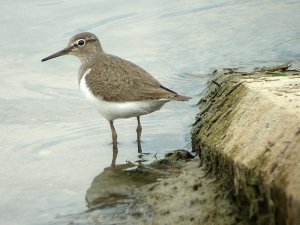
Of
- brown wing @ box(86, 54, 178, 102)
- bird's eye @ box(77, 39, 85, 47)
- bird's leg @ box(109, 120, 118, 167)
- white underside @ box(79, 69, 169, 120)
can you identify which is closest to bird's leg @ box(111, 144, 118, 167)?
bird's leg @ box(109, 120, 118, 167)

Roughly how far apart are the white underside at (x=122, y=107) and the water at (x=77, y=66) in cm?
39

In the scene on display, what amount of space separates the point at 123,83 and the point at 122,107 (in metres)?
0.31

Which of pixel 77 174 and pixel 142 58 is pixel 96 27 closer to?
pixel 142 58

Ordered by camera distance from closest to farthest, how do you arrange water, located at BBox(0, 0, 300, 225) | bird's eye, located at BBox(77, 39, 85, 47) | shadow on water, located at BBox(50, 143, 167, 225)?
shadow on water, located at BBox(50, 143, 167, 225)
water, located at BBox(0, 0, 300, 225)
bird's eye, located at BBox(77, 39, 85, 47)

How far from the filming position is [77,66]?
11102 millimetres

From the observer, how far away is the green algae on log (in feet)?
13.8

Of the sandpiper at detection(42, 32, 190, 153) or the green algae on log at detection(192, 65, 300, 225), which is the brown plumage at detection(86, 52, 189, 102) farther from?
the green algae on log at detection(192, 65, 300, 225)

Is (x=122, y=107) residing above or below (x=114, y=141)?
above

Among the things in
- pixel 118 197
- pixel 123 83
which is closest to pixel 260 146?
pixel 118 197

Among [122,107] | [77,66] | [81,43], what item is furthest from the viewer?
[77,66]

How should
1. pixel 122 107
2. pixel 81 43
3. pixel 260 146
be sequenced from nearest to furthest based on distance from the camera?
1. pixel 260 146
2. pixel 122 107
3. pixel 81 43

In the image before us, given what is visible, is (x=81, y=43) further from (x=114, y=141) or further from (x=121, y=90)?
(x=114, y=141)

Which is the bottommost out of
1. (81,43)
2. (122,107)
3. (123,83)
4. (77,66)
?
(122,107)

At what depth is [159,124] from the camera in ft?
28.6
